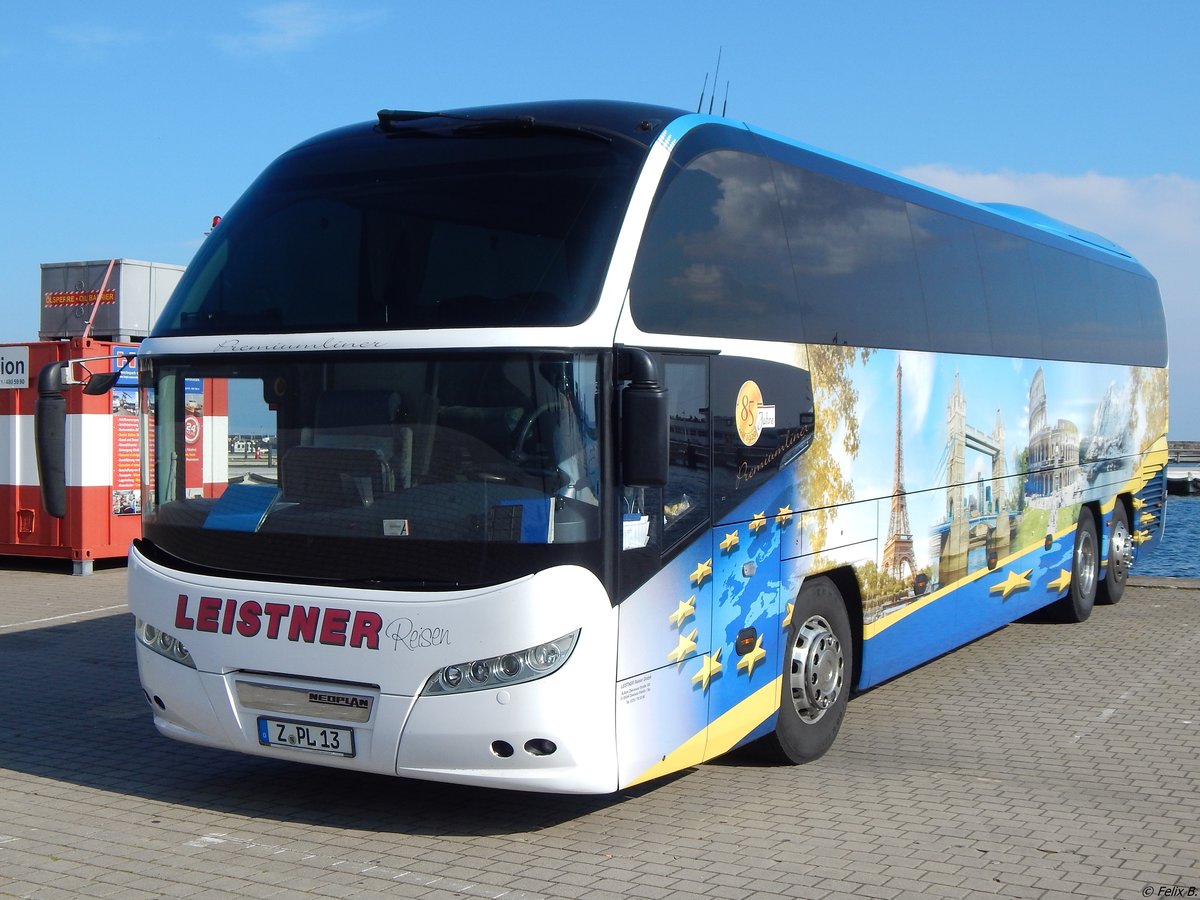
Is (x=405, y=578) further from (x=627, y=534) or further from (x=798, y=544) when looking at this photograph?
(x=798, y=544)

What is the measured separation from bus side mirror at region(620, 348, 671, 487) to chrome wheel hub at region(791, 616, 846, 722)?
2.26 metres

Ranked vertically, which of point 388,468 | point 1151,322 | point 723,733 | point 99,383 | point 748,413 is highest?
point 1151,322

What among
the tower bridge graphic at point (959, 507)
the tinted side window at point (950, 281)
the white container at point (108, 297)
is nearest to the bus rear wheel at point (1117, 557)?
the tower bridge graphic at point (959, 507)

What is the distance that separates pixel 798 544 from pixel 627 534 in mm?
1822

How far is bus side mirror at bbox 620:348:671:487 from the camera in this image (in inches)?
239

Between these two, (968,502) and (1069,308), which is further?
(1069,308)

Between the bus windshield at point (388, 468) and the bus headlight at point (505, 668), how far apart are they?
34 cm

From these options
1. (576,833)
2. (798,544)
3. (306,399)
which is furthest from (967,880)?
(306,399)

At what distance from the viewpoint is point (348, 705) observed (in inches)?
254

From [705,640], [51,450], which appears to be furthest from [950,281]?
[51,450]

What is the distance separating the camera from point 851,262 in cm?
877

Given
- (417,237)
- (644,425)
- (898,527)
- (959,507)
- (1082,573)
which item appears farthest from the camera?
(1082,573)

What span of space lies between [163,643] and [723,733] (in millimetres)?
2850

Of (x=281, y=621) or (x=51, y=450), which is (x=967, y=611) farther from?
(x=51, y=450)
